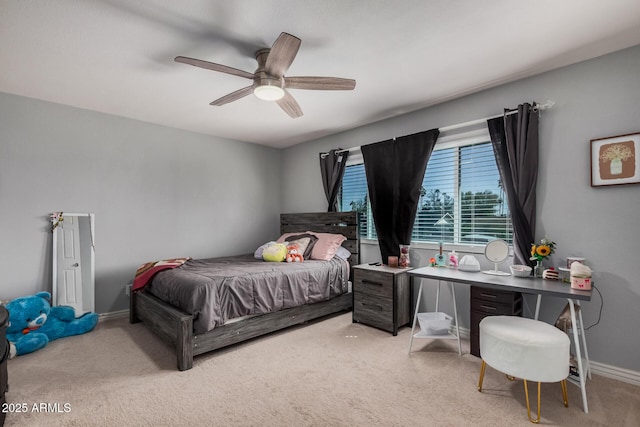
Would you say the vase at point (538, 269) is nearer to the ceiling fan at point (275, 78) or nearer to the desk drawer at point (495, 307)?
the desk drawer at point (495, 307)

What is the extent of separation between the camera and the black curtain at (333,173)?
174 inches

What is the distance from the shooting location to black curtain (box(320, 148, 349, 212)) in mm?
4414

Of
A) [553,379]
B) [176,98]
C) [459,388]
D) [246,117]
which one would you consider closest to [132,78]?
[176,98]

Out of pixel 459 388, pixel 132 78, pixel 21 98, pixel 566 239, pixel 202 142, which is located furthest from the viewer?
pixel 202 142

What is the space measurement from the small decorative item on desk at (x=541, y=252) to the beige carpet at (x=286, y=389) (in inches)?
33.3

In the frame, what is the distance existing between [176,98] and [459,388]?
3.66 m

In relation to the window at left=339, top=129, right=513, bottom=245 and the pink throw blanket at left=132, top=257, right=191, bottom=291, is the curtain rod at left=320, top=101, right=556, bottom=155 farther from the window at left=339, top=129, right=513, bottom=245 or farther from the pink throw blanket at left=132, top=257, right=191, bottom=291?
the pink throw blanket at left=132, top=257, right=191, bottom=291

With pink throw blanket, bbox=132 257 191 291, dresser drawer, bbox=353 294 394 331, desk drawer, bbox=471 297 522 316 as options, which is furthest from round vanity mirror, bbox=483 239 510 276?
pink throw blanket, bbox=132 257 191 291

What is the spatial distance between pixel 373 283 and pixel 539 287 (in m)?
1.56

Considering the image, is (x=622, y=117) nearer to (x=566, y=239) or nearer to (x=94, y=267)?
(x=566, y=239)

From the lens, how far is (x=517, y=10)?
188 centimetres

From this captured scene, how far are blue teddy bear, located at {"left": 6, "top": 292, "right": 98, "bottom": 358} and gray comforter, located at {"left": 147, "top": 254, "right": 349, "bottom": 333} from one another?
80 cm

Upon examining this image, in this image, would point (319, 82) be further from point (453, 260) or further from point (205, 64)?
point (453, 260)

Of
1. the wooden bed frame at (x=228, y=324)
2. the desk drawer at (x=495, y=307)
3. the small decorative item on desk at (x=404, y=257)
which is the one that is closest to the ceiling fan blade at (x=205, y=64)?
the wooden bed frame at (x=228, y=324)
